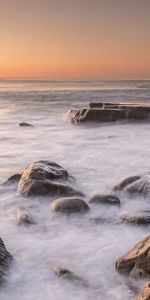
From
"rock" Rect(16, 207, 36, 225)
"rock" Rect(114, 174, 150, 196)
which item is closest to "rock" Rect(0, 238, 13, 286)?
"rock" Rect(16, 207, 36, 225)

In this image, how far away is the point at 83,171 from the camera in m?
8.84

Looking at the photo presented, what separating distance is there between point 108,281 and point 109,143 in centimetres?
900

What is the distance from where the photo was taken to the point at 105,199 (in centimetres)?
644

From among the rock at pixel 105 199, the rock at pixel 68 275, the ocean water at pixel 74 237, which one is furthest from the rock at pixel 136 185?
the rock at pixel 68 275

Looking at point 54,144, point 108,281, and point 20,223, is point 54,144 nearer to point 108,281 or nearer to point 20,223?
point 20,223

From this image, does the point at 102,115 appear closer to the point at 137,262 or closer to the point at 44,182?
the point at 44,182

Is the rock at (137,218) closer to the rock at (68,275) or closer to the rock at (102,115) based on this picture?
the rock at (68,275)

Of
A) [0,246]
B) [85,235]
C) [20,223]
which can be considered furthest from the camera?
[20,223]

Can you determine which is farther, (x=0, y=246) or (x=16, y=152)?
(x=16, y=152)

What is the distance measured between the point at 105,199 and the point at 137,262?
237cm

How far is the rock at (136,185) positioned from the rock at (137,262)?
242cm

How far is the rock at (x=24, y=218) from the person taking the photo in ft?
18.7

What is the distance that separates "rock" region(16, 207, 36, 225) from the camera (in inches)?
224

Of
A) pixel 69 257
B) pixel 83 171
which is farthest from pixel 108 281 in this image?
pixel 83 171
